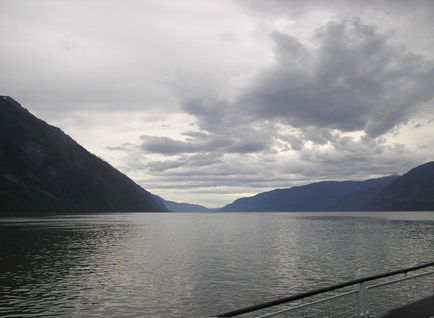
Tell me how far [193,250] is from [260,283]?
3489 centimetres

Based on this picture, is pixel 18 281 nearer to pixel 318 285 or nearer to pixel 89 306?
pixel 89 306

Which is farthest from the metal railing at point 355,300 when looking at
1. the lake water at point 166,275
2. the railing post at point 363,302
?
the lake water at point 166,275

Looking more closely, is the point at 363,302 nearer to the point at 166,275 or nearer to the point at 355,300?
the point at 355,300

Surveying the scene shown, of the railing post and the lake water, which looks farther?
the lake water

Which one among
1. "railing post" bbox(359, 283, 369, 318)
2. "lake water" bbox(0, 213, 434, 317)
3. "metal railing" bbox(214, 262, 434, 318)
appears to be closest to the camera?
"metal railing" bbox(214, 262, 434, 318)

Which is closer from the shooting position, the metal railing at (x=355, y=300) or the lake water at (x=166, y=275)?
the metal railing at (x=355, y=300)

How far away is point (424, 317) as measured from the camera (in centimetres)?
1382

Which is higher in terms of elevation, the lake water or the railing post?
the railing post

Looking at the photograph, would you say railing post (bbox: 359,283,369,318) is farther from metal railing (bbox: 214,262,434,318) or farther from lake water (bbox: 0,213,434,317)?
lake water (bbox: 0,213,434,317)

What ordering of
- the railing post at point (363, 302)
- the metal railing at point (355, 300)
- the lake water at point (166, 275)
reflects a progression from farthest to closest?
the lake water at point (166, 275) → the railing post at point (363, 302) → the metal railing at point (355, 300)

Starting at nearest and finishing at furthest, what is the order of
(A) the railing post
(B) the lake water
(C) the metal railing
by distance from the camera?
(C) the metal railing → (A) the railing post → (B) the lake water

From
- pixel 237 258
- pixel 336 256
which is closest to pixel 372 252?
pixel 336 256

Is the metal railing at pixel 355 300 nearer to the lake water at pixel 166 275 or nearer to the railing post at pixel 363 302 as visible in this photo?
the railing post at pixel 363 302

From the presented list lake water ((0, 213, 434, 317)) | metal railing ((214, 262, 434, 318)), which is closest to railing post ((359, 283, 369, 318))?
metal railing ((214, 262, 434, 318))
